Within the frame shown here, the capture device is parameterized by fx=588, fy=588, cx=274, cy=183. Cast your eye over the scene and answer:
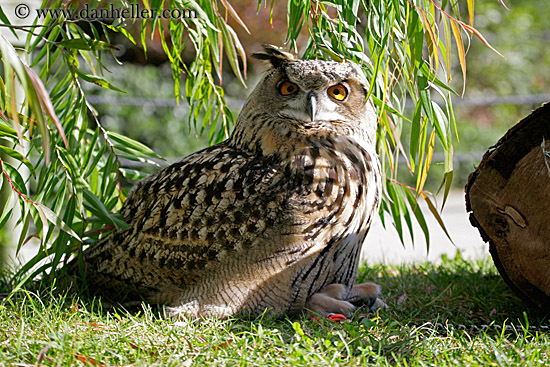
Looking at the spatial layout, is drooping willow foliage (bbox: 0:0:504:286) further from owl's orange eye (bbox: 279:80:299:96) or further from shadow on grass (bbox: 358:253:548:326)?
shadow on grass (bbox: 358:253:548:326)

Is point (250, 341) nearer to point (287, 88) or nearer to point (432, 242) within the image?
point (287, 88)

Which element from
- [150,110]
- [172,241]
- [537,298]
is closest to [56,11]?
[172,241]

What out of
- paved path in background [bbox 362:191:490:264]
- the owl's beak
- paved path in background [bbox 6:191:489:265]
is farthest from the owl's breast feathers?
paved path in background [bbox 362:191:490:264]

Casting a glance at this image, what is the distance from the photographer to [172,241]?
8.30ft

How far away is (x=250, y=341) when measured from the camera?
2191 millimetres

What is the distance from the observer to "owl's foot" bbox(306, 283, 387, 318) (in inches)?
100

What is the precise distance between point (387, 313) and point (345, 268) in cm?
29

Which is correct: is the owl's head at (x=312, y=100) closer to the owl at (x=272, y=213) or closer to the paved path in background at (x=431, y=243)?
the owl at (x=272, y=213)

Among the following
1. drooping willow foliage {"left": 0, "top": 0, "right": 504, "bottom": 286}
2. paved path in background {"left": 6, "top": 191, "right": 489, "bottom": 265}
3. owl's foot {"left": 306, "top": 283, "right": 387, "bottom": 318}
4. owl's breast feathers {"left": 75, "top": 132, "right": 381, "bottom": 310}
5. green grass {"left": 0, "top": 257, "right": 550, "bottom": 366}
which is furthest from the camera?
paved path in background {"left": 6, "top": 191, "right": 489, "bottom": 265}

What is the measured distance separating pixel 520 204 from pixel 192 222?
4.65 ft

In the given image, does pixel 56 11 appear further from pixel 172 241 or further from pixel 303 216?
pixel 303 216

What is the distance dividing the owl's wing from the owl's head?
0.66 ft

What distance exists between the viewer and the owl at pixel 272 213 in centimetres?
243

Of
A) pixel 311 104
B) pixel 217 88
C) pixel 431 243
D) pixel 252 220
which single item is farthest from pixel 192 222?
pixel 431 243
